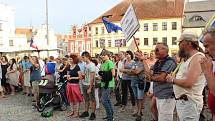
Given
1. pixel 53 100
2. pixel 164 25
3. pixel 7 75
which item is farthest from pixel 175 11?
pixel 53 100

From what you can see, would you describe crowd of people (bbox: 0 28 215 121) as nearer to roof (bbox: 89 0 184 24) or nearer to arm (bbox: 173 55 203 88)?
arm (bbox: 173 55 203 88)

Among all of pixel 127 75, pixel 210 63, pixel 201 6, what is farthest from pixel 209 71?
pixel 201 6

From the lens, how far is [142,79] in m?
8.90

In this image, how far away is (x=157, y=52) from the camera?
559cm

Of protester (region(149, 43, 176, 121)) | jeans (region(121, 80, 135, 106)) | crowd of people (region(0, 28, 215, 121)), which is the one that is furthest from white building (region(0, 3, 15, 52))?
protester (region(149, 43, 176, 121))

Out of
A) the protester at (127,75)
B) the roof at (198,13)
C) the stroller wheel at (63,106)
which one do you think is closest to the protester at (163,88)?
the protester at (127,75)

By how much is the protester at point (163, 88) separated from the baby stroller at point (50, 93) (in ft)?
17.1

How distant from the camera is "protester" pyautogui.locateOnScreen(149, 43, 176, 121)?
542cm

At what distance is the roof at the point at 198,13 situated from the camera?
50.5 metres

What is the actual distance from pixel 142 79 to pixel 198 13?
1731 inches

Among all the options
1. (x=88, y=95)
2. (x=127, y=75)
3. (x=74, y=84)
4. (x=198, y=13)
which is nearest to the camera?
(x=88, y=95)

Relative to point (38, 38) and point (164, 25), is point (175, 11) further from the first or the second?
point (38, 38)

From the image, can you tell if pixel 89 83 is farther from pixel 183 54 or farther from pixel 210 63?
pixel 210 63

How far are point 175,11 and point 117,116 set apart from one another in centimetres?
4937
